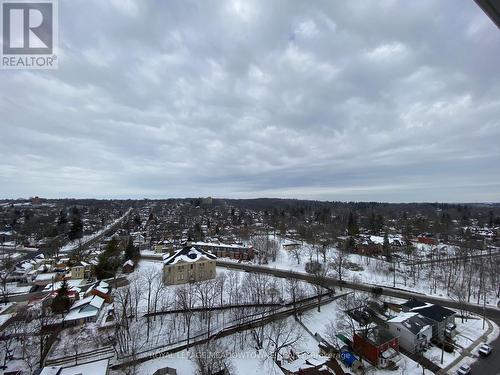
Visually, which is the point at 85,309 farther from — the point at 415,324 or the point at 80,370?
the point at 415,324

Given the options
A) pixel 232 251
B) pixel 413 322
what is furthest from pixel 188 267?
pixel 413 322

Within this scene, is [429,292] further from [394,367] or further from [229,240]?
[229,240]

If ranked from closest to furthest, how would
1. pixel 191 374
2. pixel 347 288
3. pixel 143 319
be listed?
pixel 191 374 → pixel 143 319 → pixel 347 288

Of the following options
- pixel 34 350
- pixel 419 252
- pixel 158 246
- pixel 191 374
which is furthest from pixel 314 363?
pixel 419 252

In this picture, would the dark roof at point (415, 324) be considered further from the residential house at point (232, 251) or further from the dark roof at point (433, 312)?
the residential house at point (232, 251)

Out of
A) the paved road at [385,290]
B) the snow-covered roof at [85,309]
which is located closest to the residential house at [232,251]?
the paved road at [385,290]
